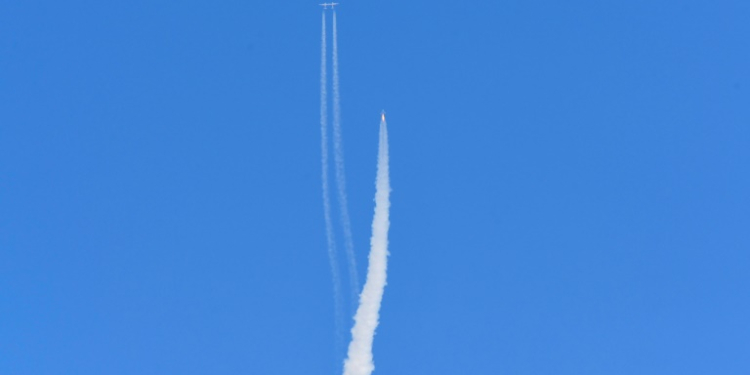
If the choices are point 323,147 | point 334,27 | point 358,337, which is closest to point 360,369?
point 358,337

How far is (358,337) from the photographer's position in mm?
44344

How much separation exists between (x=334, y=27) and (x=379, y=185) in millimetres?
5643

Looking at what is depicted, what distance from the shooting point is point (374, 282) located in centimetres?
4478

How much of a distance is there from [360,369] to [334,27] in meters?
11.6

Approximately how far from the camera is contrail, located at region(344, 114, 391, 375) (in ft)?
145

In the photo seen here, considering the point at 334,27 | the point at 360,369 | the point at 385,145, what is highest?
the point at 334,27

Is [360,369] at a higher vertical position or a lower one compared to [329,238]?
lower

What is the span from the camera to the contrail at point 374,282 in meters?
44.2

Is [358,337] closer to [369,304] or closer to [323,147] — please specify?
[369,304]

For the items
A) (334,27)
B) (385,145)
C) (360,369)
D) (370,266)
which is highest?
(334,27)

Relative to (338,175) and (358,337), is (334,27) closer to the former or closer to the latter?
(338,175)

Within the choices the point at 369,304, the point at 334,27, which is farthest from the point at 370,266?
the point at 334,27

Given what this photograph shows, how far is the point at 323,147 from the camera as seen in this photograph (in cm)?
4547

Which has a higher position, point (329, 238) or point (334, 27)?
point (334, 27)
